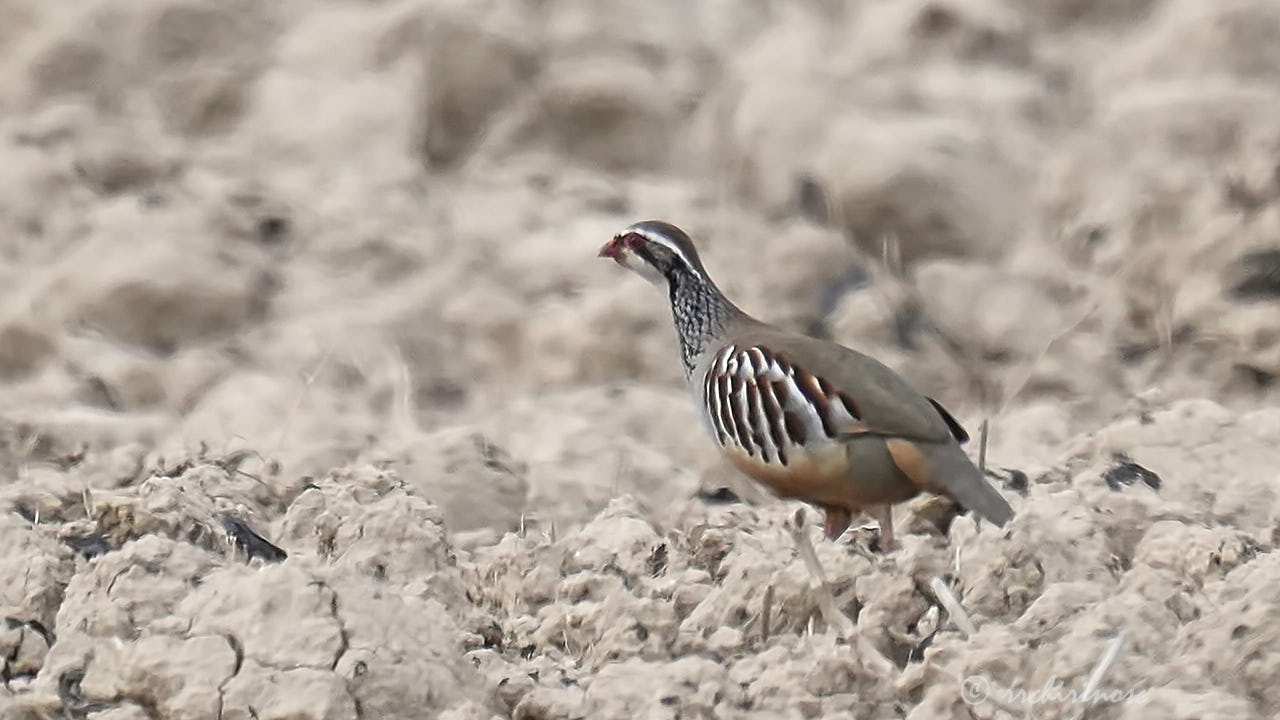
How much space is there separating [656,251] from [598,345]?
138 cm

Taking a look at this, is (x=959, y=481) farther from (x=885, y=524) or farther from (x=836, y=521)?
(x=836, y=521)

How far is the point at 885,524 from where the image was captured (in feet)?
12.1

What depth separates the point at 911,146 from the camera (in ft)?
21.3

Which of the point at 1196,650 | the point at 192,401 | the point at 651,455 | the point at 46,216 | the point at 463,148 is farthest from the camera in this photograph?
the point at 463,148

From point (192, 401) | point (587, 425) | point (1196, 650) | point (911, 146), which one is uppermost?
point (1196, 650)

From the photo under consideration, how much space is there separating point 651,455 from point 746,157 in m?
2.07

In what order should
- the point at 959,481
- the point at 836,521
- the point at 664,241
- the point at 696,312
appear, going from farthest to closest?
the point at 664,241
the point at 696,312
the point at 836,521
the point at 959,481

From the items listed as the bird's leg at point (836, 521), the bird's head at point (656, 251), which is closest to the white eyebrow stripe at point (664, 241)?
the bird's head at point (656, 251)

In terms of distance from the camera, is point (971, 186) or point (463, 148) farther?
point (463, 148)

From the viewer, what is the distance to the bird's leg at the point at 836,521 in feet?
12.9

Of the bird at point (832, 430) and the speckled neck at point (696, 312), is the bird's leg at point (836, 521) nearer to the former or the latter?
the bird at point (832, 430)

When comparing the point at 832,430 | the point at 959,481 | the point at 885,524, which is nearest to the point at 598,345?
the point at 832,430

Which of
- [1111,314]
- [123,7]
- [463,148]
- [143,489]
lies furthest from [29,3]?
[143,489]

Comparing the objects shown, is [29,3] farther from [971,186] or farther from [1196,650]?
[1196,650]
